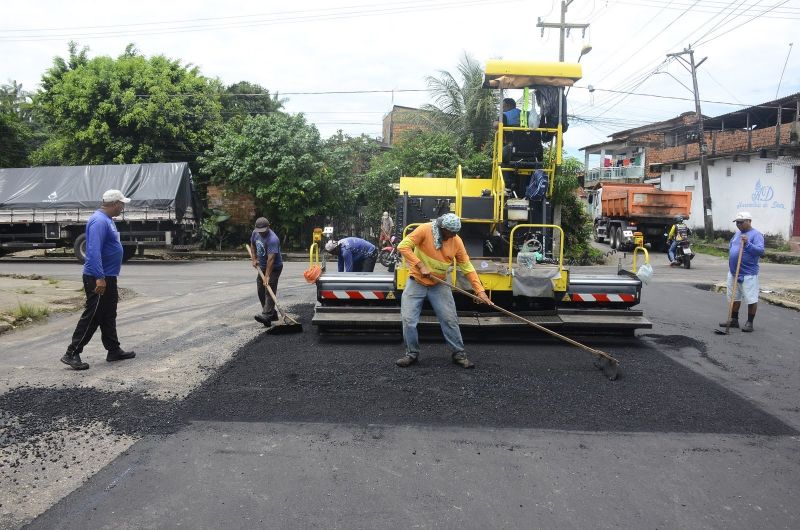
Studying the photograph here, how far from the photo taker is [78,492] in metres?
3.49

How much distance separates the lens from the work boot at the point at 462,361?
6.10 meters

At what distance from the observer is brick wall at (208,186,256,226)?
22.9m

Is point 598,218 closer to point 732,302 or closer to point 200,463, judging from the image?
point 732,302

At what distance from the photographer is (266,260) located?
839 cm

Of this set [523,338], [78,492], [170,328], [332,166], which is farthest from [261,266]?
[332,166]

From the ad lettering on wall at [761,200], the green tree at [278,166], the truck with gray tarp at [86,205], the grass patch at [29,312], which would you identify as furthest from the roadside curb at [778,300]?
the truck with gray tarp at [86,205]

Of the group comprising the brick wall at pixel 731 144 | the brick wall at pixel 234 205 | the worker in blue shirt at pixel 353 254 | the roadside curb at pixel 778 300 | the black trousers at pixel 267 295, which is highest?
the brick wall at pixel 731 144

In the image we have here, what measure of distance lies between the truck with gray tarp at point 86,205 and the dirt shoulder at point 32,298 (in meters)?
4.31

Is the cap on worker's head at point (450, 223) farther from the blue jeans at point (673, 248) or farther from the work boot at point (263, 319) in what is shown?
the blue jeans at point (673, 248)

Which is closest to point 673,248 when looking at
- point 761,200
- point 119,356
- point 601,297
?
point 761,200

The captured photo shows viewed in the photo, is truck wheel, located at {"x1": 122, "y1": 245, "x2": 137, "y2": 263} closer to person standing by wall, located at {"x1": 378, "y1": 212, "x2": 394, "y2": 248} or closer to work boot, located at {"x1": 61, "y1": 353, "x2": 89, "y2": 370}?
person standing by wall, located at {"x1": 378, "y1": 212, "x2": 394, "y2": 248}

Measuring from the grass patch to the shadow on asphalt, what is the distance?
12.6ft

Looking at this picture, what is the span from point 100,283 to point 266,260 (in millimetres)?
2656

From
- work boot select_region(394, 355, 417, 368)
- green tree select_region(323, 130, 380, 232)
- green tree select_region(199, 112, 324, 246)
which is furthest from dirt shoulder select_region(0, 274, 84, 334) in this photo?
green tree select_region(323, 130, 380, 232)
